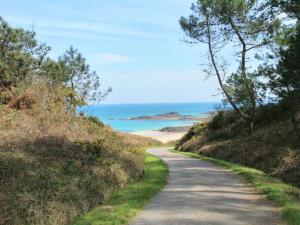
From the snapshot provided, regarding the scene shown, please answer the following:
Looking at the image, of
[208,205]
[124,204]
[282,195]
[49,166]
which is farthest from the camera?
[49,166]

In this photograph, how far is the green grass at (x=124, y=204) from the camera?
9.09 metres

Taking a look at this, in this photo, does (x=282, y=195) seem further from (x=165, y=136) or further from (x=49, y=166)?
(x=165, y=136)

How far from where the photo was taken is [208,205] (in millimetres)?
10320

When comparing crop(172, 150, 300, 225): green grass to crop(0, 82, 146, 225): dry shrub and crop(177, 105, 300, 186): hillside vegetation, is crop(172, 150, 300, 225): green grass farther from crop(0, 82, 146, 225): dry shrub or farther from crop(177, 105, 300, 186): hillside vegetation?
crop(0, 82, 146, 225): dry shrub

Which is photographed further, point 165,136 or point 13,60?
point 165,136

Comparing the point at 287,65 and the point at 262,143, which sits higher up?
the point at 287,65

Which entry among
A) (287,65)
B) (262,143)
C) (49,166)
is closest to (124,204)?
(49,166)

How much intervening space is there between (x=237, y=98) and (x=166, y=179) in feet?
45.8

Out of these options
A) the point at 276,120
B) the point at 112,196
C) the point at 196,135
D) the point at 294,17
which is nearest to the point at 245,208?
the point at 112,196

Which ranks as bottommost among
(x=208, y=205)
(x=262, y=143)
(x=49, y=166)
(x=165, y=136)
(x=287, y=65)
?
(x=208, y=205)

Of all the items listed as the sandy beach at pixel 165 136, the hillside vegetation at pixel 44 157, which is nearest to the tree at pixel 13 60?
the hillside vegetation at pixel 44 157

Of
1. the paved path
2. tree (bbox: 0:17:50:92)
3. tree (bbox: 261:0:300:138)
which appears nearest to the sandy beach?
tree (bbox: 0:17:50:92)

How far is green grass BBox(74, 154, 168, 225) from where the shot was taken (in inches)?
358

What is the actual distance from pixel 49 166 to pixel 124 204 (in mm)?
2803
